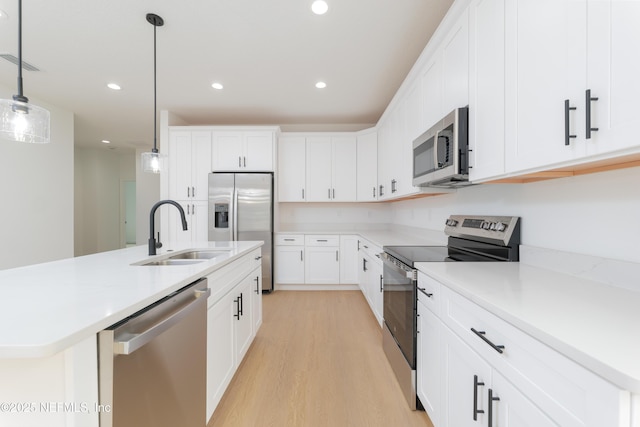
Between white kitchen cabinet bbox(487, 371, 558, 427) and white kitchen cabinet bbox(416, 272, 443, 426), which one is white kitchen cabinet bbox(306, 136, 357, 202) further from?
white kitchen cabinet bbox(487, 371, 558, 427)

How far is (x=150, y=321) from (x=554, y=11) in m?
1.80

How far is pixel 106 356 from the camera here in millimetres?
769

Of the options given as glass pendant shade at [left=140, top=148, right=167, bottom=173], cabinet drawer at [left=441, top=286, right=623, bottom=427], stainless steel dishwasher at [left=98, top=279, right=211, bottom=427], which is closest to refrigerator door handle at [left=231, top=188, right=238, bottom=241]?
glass pendant shade at [left=140, top=148, right=167, bottom=173]

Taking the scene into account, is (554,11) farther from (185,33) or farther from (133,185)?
(133,185)

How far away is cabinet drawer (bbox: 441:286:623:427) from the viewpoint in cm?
56

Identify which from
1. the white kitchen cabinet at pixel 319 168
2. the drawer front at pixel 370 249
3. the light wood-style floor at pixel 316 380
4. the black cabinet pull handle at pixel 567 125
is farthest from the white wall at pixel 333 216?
the black cabinet pull handle at pixel 567 125

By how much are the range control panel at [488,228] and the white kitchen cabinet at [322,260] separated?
2.14 metres

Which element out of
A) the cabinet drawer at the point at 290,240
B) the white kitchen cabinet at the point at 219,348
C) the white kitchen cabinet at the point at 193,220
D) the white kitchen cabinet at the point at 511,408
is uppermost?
the white kitchen cabinet at the point at 193,220

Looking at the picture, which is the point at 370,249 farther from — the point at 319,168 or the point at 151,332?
the point at 151,332

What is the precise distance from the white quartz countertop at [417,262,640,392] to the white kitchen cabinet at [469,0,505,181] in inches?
20.3

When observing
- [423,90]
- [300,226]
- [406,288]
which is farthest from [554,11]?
[300,226]

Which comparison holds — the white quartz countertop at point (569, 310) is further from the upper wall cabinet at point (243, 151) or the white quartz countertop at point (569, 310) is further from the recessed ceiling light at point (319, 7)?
the upper wall cabinet at point (243, 151)

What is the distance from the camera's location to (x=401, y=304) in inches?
71.7

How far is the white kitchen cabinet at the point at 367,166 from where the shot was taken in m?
4.13
